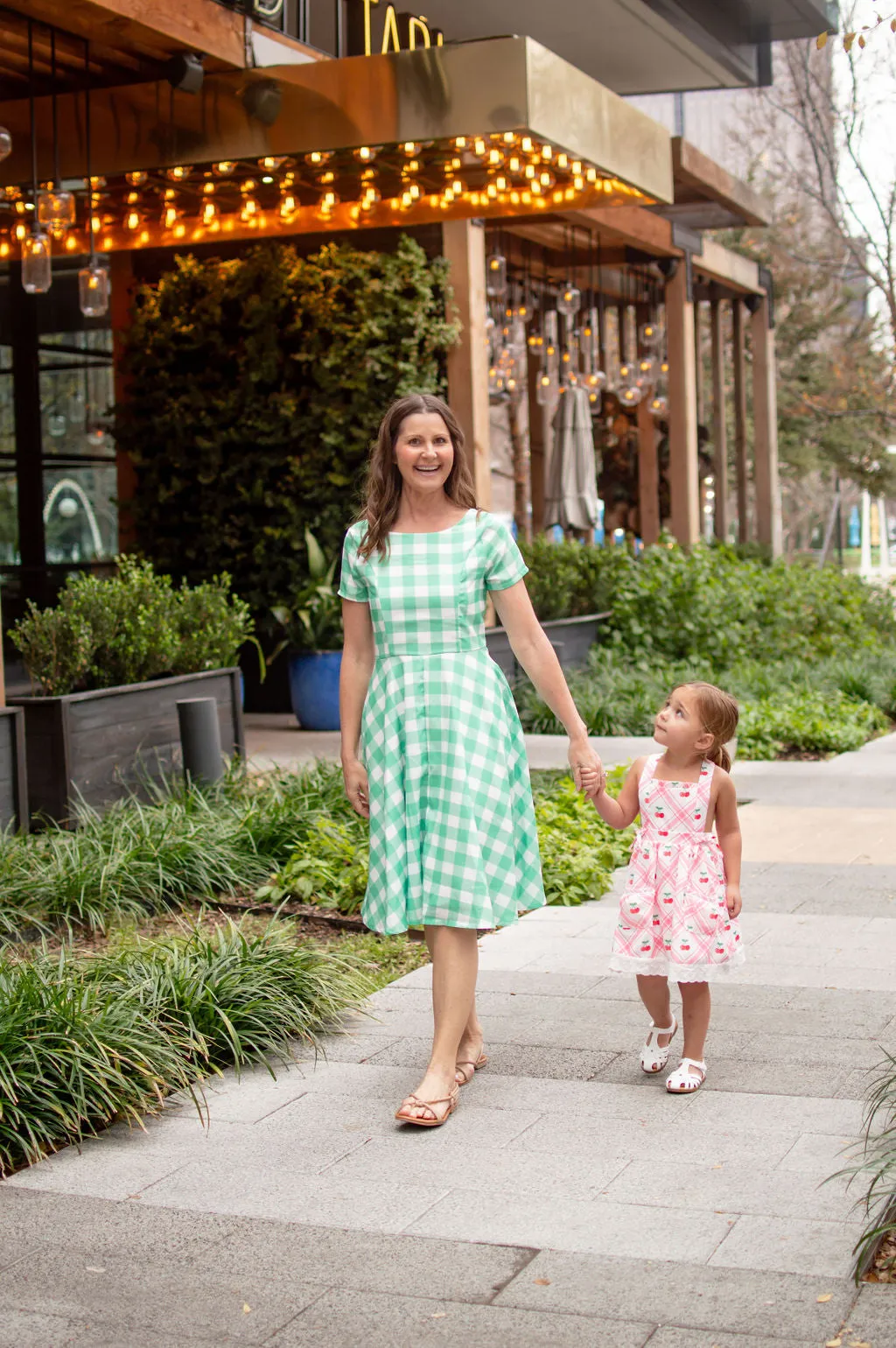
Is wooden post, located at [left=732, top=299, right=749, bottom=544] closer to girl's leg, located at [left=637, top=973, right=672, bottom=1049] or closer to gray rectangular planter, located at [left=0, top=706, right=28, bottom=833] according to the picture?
gray rectangular planter, located at [left=0, top=706, right=28, bottom=833]

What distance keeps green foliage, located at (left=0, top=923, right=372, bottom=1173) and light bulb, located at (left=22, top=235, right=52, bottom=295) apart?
461cm

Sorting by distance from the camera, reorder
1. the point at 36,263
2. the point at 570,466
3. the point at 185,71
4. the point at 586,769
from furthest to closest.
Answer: the point at 570,466
the point at 185,71
the point at 36,263
the point at 586,769

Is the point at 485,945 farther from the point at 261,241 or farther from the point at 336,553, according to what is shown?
the point at 261,241

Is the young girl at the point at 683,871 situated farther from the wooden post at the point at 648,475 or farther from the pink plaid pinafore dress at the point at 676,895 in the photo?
the wooden post at the point at 648,475

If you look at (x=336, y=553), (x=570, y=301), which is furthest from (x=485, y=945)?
(x=570, y=301)

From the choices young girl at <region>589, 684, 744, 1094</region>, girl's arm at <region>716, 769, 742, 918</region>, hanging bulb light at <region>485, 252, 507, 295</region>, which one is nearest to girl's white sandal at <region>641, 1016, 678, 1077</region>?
young girl at <region>589, 684, 744, 1094</region>

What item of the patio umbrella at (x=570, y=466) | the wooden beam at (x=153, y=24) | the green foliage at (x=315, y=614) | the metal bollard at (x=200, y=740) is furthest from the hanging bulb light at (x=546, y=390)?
the metal bollard at (x=200, y=740)

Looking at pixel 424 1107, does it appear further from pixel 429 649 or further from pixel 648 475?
pixel 648 475

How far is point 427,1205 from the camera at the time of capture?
3.39 metres

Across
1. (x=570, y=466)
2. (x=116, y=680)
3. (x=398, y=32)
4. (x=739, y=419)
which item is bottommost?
(x=116, y=680)

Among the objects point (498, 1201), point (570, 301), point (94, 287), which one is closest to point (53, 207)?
point (94, 287)

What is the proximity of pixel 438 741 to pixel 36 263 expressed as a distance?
5.46 metres

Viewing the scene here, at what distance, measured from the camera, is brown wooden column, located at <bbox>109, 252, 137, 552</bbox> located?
12.4 meters

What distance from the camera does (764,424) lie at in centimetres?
1898
